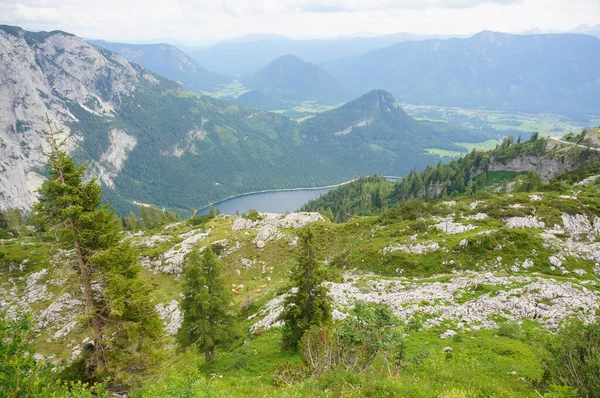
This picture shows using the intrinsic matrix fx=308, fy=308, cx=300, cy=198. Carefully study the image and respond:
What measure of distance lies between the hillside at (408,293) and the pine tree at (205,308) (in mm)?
1996

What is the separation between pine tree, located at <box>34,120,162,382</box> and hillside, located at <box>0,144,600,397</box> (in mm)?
1228

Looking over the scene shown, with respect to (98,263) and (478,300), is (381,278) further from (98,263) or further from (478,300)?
(98,263)

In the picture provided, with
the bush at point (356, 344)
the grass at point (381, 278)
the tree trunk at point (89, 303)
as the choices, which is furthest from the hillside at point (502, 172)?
the tree trunk at point (89, 303)

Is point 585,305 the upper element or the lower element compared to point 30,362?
lower

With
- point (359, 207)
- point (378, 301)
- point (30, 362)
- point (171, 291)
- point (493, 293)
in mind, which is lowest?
point (359, 207)

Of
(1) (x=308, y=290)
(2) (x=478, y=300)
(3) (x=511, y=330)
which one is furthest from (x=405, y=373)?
(2) (x=478, y=300)

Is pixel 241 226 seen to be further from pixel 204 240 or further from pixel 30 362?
pixel 30 362

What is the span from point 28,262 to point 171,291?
34.7 metres

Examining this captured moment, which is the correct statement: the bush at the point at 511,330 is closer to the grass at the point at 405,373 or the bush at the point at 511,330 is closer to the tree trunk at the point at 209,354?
the grass at the point at 405,373

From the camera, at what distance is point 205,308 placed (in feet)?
93.5

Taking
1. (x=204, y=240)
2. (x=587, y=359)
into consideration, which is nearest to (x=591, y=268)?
(x=587, y=359)

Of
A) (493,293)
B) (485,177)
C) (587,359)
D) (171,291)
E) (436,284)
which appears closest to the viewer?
(587,359)

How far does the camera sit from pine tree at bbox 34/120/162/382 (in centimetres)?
1952

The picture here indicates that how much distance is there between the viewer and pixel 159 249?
7575cm
